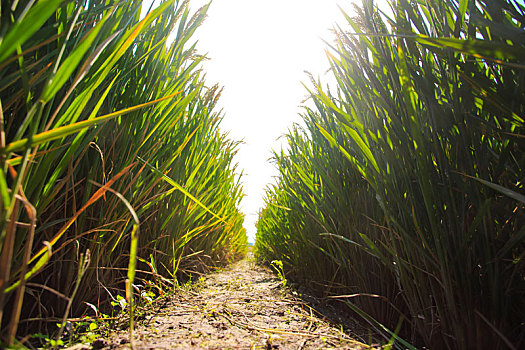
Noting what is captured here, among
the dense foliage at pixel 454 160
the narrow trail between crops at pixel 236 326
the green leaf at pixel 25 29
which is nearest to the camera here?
the green leaf at pixel 25 29

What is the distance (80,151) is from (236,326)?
0.61 m

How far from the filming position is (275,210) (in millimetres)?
2336

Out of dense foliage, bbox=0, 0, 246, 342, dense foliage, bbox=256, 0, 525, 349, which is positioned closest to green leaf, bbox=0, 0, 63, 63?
dense foliage, bbox=0, 0, 246, 342

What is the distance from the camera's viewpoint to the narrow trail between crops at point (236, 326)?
0.66 metres

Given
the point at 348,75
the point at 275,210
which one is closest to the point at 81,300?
the point at 348,75

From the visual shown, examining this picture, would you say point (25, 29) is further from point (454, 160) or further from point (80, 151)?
point (454, 160)

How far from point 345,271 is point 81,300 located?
0.89m

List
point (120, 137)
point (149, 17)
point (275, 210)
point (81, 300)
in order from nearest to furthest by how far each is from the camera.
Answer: point (149, 17) → point (81, 300) → point (120, 137) → point (275, 210)

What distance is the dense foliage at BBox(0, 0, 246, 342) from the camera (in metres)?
0.38

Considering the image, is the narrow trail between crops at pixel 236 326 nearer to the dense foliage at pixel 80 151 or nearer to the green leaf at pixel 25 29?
the dense foliage at pixel 80 151

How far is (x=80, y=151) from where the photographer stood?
68 cm

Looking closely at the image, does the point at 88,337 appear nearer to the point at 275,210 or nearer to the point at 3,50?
the point at 3,50

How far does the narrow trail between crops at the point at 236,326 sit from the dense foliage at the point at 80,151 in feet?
0.48

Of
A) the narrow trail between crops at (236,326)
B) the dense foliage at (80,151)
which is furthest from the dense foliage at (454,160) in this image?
the dense foliage at (80,151)
